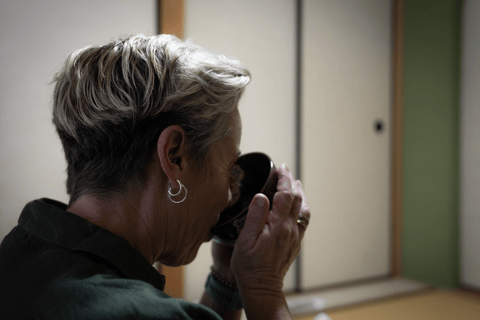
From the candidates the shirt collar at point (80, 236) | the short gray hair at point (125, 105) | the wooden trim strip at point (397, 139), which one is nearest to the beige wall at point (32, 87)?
the short gray hair at point (125, 105)

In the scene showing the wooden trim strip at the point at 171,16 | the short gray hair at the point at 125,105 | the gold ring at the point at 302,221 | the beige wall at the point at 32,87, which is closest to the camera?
the short gray hair at the point at 125,105

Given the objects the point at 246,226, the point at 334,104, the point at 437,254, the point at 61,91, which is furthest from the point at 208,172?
the point at 437,254

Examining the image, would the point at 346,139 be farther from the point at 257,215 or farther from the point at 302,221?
the point at 257,215

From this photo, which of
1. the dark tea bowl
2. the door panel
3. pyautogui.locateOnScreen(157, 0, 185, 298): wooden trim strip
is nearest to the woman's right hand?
the dark tea bowl

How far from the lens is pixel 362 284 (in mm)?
2227

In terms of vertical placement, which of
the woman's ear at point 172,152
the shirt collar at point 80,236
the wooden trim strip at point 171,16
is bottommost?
the shirt collar at point 80,236

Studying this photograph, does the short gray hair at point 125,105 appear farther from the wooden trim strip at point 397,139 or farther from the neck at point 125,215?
the wooden trim strip at point 397,139

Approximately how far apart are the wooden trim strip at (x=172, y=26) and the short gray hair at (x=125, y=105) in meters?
0.89

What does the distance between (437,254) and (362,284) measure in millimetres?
485

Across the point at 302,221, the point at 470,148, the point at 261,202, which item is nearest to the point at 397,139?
the point at 470,148

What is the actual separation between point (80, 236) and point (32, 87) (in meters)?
1.00

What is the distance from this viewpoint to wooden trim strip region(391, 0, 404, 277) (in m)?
2.31

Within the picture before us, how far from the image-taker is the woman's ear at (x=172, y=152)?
649 millimetres

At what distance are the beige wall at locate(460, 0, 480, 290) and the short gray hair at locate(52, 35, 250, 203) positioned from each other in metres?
1.94
